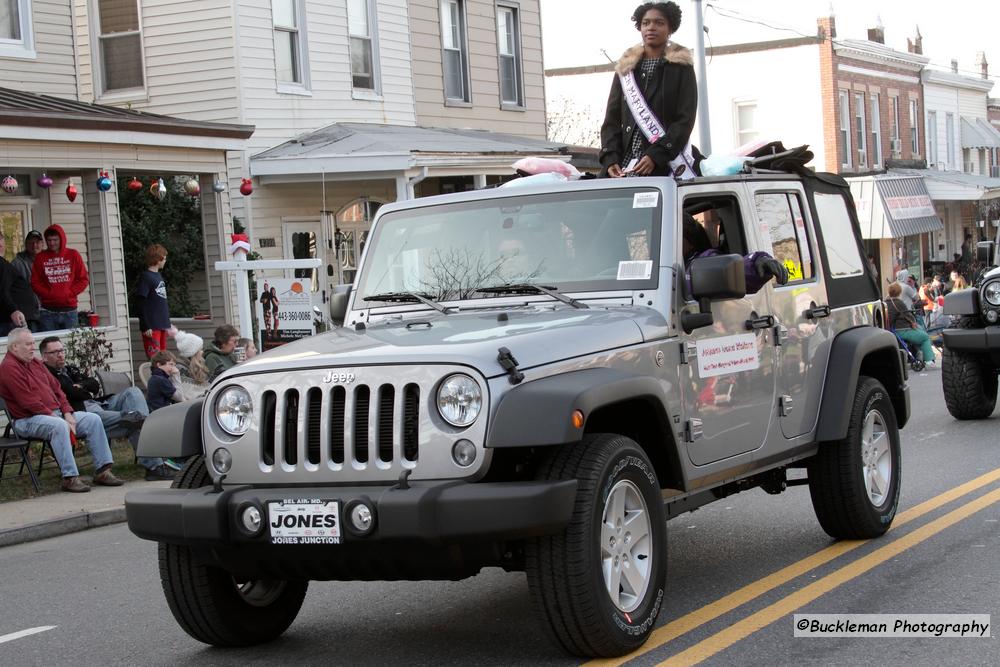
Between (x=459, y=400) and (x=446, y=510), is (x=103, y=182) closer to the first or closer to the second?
(x=459, y=400)

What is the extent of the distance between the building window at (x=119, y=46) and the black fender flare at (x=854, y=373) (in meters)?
15.6

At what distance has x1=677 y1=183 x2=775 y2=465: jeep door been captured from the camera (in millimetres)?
6199

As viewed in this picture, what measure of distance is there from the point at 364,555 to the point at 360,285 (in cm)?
209

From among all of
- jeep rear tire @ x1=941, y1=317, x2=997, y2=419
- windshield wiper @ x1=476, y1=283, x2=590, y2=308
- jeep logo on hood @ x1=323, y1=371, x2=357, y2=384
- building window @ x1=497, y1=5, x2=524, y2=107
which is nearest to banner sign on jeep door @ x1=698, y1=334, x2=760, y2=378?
windshield wiper @ x1=476, y1=283, x2=590, y2=308

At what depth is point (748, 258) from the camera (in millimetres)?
6820

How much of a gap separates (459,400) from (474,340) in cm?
36

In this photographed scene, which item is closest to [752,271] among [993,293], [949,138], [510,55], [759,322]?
[759,322]

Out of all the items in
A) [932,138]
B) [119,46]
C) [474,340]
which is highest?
[119,46]

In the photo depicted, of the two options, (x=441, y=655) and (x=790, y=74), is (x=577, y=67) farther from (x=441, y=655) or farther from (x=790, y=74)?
(x=441, y=655)

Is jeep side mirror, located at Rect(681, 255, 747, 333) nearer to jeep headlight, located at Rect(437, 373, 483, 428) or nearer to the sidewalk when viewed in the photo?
jeep headlight, located at Rect(437, 373, 483, 428)

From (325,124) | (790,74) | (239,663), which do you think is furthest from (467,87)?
(239,663)

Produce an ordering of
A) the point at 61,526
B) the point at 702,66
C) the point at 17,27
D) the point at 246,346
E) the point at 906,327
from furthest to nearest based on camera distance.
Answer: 1. the point at 702,66
2. the point at 906,327
3. the point at 17,27
4. the point at 246,346
5. the point at 61,526

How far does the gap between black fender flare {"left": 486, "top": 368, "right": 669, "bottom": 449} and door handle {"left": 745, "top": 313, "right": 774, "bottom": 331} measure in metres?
1.73

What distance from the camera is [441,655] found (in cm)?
569
